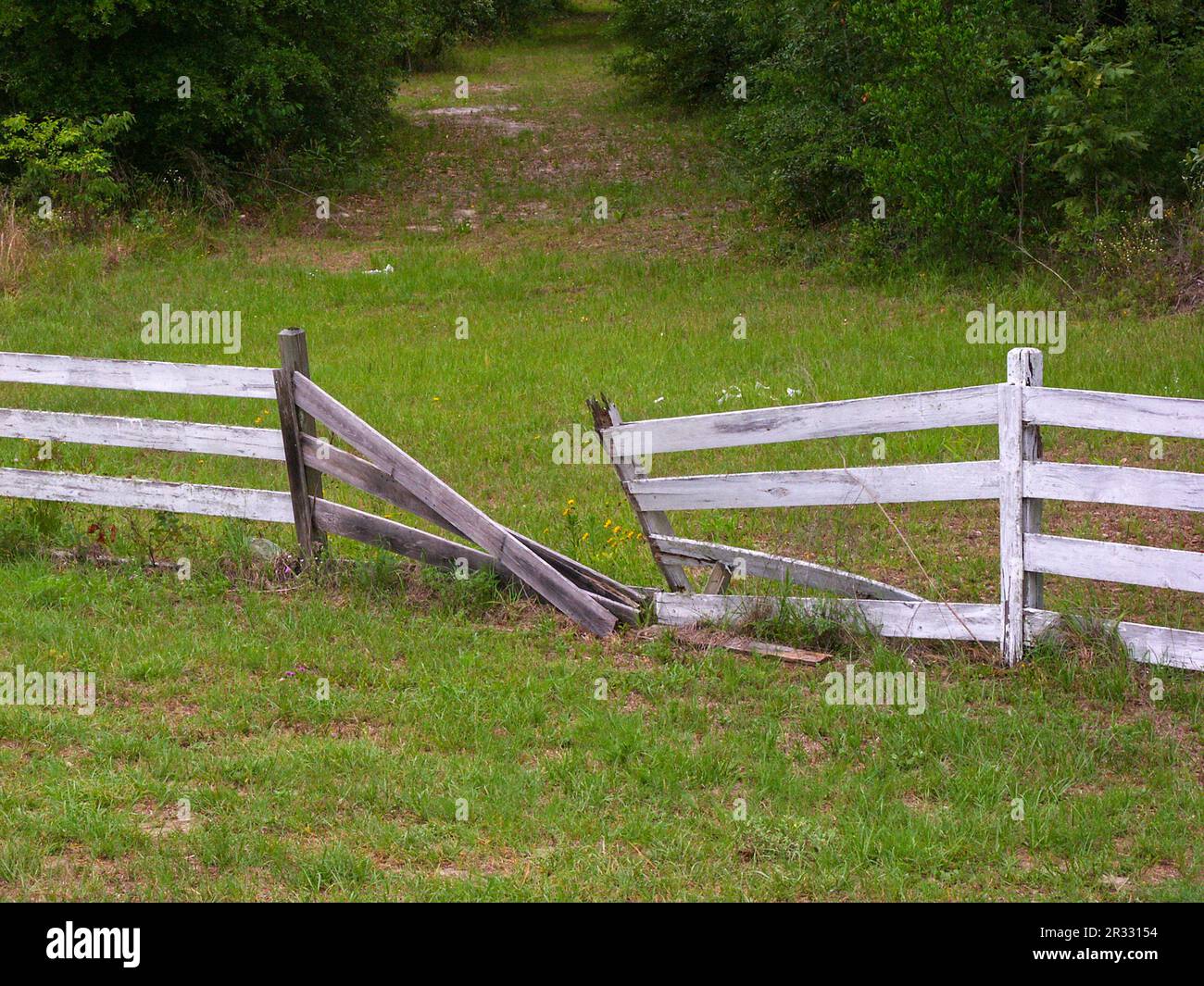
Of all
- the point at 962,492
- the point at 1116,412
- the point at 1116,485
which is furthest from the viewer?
the point at 962,492

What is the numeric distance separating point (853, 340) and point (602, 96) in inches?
800

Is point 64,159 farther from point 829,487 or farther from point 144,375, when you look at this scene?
point 829,487

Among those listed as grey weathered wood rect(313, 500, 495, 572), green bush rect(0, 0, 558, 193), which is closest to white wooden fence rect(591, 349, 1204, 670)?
grey weathered wood rect(313, 500, 495, 572)

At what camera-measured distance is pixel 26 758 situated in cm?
581

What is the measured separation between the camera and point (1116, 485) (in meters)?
5.97

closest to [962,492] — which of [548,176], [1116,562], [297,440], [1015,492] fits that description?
[1015,492]

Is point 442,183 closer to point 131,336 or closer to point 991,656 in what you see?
point 131,336

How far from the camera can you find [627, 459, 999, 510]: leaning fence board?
20.9 ft

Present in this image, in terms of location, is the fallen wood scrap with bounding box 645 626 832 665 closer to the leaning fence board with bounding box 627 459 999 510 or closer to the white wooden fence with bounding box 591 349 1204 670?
the white wooden fence with bounding box 591 349 1204 670

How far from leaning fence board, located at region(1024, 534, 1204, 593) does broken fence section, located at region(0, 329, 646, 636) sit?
2196 mm

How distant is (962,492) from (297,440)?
377 centimetres

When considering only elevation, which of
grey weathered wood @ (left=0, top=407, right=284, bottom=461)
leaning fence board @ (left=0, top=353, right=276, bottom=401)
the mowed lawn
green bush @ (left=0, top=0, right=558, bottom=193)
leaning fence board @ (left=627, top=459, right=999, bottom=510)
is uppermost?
green bush @ (left=0, top=0, right=558, bottom=193)

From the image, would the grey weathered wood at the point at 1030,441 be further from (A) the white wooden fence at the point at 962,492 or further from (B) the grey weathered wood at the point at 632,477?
(B) the grey weathered wood at the point at 632,477

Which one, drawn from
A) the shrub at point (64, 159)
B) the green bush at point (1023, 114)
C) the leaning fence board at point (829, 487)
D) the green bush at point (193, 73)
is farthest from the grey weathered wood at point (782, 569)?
the green bush at point (193, 73)
